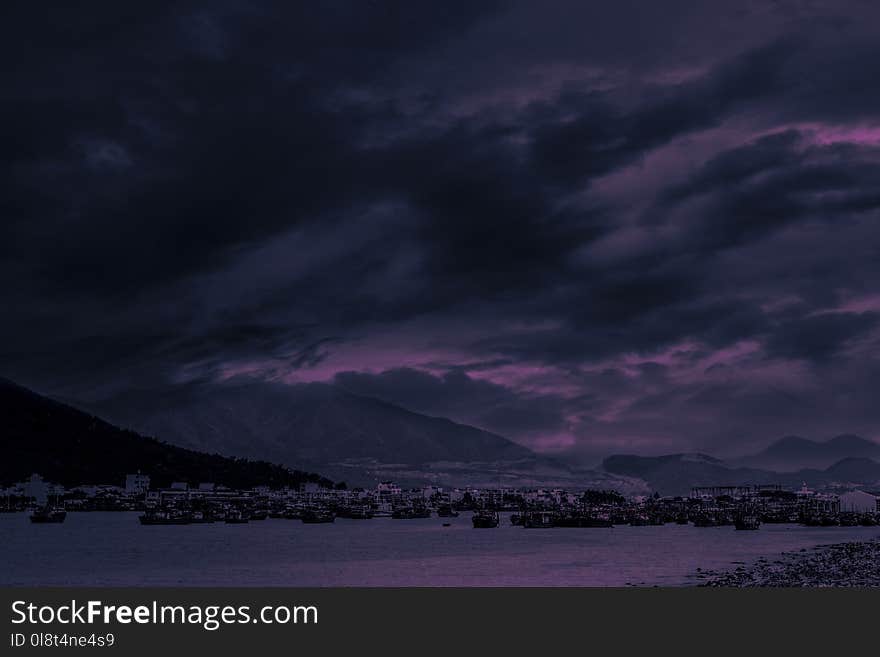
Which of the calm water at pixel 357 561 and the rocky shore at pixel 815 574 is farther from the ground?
the rocky shore at pixel 815 574

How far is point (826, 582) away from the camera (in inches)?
2741

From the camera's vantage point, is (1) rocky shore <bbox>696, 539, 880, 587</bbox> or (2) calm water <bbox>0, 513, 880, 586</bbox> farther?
(2) calm water <bbox>0, 513, 880, 586</bbox>

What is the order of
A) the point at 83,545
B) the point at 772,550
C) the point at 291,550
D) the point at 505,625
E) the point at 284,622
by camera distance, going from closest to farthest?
1. the point at 284,622
2. the point at 505,625
3. the point at 772,550
4. the point at 291,550
5. the point at 83,545

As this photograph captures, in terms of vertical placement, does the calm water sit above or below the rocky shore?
below

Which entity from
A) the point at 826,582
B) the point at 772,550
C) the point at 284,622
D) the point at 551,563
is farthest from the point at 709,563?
the point at 284,622

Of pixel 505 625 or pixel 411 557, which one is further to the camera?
pixel 411 557

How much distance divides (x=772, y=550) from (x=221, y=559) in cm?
7313

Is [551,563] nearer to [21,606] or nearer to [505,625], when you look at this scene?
[505,625]

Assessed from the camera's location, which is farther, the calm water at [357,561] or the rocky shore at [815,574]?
the calm water at [357,561]

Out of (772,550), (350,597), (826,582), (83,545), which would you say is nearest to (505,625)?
(350,597)

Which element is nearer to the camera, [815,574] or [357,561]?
[815,574]

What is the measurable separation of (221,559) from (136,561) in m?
10.3

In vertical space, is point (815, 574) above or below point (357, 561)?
above

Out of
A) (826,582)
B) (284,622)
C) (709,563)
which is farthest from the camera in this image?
(709,563)
